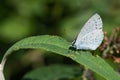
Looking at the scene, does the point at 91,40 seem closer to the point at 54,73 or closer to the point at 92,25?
the point at 92,25

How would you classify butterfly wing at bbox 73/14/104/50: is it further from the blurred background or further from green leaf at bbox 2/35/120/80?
the blurred background

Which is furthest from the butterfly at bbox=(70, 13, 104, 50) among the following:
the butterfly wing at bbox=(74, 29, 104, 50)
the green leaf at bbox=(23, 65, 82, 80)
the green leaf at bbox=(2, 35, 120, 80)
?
the green leaf at bbox=(23, 65, 82, 80)

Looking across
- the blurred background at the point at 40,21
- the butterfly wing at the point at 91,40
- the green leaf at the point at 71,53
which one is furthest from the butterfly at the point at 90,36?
the blurred background at the point at 40,21

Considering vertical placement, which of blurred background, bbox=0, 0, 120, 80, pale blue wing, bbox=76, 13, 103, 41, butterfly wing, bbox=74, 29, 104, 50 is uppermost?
pale blue wing, bbox=76, 13, 103, 41

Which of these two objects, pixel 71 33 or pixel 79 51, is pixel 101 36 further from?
pixel 71 33

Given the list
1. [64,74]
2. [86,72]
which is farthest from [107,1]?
[86,72]
